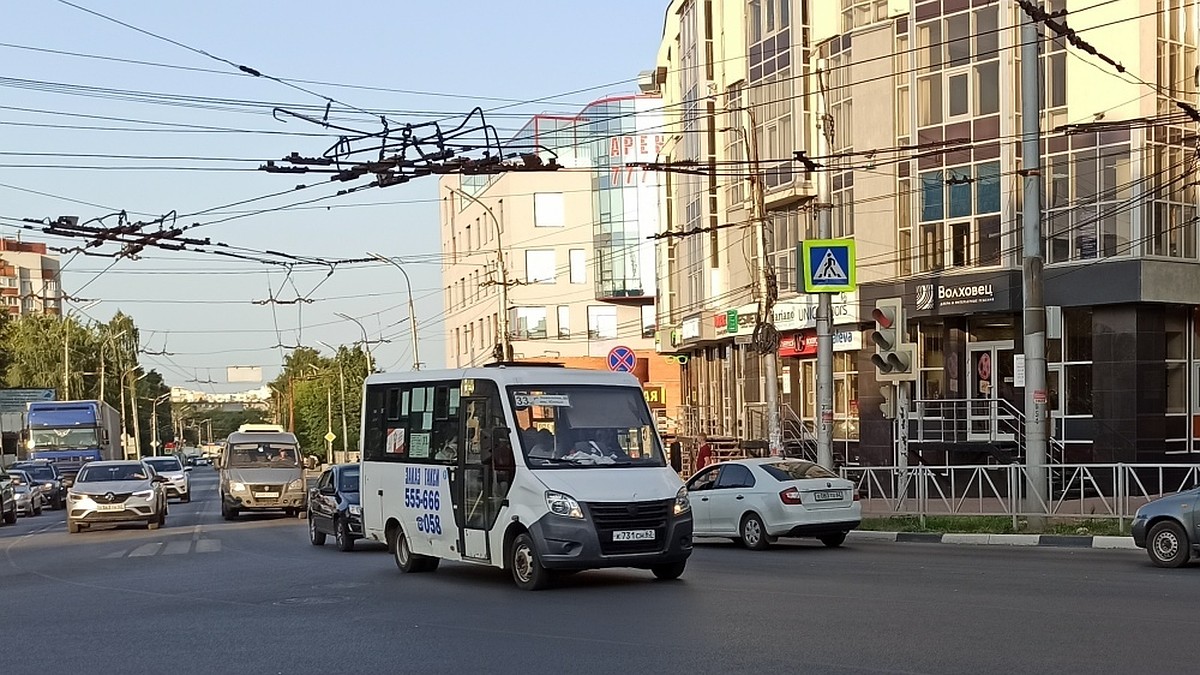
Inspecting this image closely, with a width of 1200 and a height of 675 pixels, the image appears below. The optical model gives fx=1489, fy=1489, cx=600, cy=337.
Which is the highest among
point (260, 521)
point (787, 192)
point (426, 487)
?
point (787, 192)

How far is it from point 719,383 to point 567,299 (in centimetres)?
3324

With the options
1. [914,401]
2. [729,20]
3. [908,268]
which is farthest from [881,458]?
[729,20]

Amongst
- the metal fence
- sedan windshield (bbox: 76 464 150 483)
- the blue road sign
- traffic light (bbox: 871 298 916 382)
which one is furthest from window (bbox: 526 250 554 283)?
traffic light (bbox: 871 298 916 382)

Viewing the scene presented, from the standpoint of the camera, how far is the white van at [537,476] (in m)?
15.2

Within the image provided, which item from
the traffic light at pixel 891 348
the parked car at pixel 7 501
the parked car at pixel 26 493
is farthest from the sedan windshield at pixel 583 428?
the parked car at pixel 26 493

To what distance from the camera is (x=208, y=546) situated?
25.4 m

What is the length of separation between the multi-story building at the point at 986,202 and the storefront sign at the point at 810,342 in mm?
85

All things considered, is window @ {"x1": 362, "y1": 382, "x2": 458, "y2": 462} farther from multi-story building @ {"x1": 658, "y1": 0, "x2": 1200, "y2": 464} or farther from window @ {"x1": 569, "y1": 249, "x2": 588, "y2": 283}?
window @ {"x1": 569, "y1": 249, "x2": 588, "y2": 283}

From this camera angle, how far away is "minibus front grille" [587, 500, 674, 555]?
15109 mm

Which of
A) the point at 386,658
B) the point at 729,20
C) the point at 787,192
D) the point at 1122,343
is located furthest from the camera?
the point at 729,20

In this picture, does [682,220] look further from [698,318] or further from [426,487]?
[426,487]

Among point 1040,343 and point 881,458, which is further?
point 881,458

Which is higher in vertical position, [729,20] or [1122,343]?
[729,20]

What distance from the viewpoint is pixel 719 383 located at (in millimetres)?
48438
